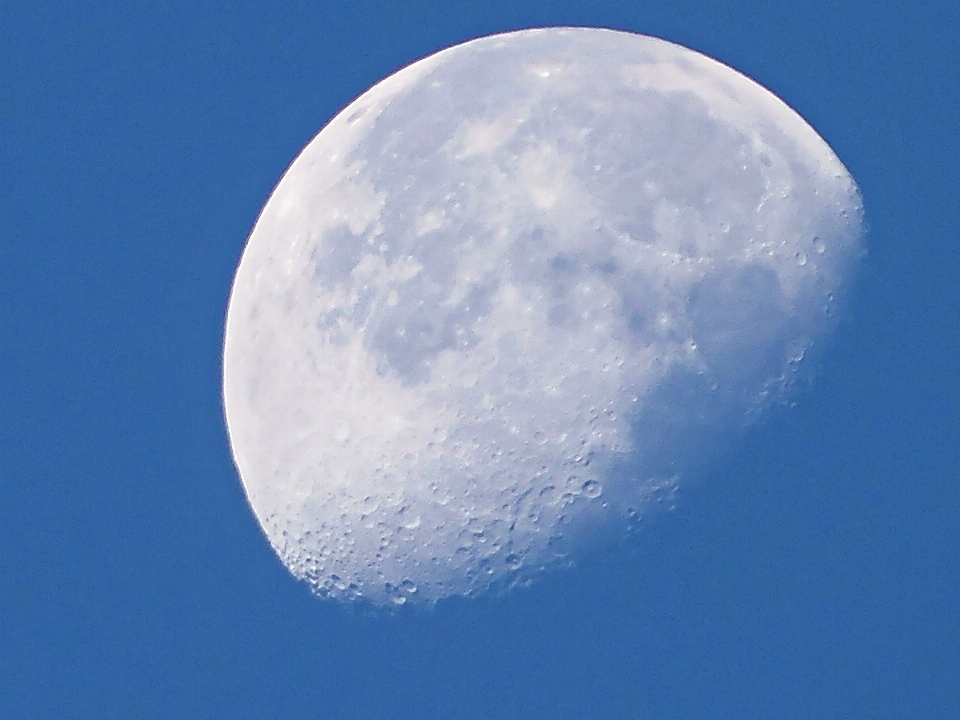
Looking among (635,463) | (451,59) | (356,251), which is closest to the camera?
(635,463)

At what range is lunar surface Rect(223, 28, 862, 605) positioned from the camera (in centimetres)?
883

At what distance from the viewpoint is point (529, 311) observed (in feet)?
29.3

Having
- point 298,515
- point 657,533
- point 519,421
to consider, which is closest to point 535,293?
point 519,421

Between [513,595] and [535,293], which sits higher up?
[535,293]

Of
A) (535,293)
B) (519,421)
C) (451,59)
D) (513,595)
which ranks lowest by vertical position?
(513,595)

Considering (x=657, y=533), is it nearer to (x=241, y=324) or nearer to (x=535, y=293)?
(x=535, y=293)

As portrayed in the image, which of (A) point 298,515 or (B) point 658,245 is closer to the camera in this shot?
(B) point 658,245

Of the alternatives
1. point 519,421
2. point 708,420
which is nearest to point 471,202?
point 519,421

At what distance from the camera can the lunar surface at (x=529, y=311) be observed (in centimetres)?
883

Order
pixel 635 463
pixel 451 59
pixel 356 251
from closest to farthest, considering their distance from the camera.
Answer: pixel 635 463 < pixel 356 251 < pixel 451 59

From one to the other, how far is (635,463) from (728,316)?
109 centimetres

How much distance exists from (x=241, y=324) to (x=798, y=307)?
4191 mm

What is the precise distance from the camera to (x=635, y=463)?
8789 millimetres

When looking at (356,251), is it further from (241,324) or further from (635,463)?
(635,463)
